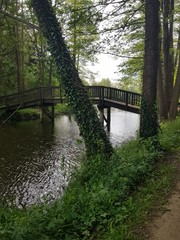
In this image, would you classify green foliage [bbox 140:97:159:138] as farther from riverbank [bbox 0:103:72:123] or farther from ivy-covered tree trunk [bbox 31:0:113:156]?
riverbank [bbox 0:103:72:123]

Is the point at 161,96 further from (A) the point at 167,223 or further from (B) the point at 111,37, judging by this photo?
(A) the point at 167,223

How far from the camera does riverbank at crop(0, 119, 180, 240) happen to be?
3264 millimetres

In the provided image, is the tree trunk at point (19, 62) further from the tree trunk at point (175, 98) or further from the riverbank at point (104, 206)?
the riverbank at point (104, 206)

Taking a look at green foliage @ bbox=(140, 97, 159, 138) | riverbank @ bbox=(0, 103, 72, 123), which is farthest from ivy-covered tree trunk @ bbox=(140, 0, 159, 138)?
riverbank @ bbox=(0, 103, 72, 123)

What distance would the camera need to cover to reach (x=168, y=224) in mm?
3307

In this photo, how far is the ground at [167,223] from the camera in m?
3.06

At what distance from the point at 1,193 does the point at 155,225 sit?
4.60 meters

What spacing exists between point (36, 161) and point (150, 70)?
5.42 meters

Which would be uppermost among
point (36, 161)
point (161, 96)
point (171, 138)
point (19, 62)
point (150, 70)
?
point (19, 62)

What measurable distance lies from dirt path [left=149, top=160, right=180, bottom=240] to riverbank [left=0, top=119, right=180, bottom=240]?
0.15 meters

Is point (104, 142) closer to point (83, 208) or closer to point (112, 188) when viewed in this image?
point (112, 188)

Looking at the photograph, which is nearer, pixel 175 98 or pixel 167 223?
pixel 167 223

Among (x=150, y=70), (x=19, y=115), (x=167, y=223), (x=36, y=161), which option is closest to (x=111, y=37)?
(x=150, y=70)

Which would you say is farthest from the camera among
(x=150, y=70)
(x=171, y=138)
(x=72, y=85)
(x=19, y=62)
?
(x=19, y=62)
